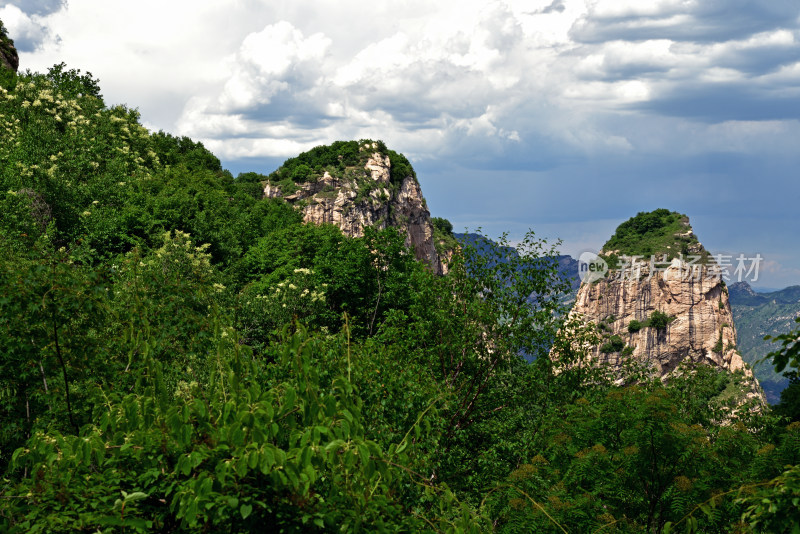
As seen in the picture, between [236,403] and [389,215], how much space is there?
332ft

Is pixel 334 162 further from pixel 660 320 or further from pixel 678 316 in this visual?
pixel 678 316

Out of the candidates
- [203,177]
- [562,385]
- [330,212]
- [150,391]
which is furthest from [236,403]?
[330,212]

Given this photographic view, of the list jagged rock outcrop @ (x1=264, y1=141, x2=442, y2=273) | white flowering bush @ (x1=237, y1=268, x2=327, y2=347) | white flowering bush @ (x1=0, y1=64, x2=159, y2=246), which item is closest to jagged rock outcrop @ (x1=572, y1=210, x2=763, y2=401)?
jagged rock outcrop @ (x1=264, y1=141, x2=442, y2=273)

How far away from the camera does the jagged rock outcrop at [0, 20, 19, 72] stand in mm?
62219

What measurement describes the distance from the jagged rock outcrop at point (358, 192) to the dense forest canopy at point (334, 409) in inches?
2151

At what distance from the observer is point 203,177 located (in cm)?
5638

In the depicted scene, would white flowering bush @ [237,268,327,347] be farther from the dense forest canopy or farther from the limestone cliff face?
the limestone cliff face

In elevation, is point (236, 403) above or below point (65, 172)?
below

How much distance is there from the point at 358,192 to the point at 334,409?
92.8m

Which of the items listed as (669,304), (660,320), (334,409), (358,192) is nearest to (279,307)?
(334,409)

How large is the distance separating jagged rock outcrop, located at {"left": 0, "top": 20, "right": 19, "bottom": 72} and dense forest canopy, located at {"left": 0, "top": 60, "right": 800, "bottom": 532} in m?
34.4

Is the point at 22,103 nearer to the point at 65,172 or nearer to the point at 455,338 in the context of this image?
the point at 65,172

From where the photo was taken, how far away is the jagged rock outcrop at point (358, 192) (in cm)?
9031

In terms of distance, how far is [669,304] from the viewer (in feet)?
540
